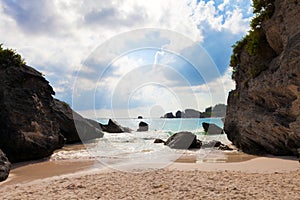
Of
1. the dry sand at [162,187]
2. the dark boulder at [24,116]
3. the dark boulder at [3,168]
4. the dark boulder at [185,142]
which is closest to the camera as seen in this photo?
the dry sand at [162,187]

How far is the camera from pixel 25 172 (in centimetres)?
1225

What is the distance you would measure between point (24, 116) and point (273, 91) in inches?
634

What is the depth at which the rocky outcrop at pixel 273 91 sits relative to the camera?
43.5 ft

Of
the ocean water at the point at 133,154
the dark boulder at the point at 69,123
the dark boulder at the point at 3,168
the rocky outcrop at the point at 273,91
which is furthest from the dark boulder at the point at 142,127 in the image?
the dark boulder at the point at 3,168

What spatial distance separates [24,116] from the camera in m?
15.4

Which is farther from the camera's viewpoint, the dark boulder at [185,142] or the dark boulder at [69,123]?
the dark boulder at [69,123]

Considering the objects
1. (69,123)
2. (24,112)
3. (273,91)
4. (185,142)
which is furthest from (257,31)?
(69,123)

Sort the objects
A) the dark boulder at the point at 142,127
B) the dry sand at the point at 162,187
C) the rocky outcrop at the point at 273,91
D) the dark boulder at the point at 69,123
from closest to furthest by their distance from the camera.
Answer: the dry sand at the point at 162,187, the rocky outcrop at the point at 273,91, the dark boulder at the point at 69,123, the dark boulder at the point at 142,127

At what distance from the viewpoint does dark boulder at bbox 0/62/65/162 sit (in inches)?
568

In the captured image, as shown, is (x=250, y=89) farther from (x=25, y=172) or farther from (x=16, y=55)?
(x=16, y=55)

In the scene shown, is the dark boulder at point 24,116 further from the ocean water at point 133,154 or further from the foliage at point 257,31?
the foliage at point 257,31

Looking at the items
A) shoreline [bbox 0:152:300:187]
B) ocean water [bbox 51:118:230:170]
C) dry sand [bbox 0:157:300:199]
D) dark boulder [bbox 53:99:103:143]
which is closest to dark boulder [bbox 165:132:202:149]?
ocean water [bbox 51:118:230:170]

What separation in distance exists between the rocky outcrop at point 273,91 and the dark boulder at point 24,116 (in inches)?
593

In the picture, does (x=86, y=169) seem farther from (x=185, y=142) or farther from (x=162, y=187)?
(x=185, y=142)
